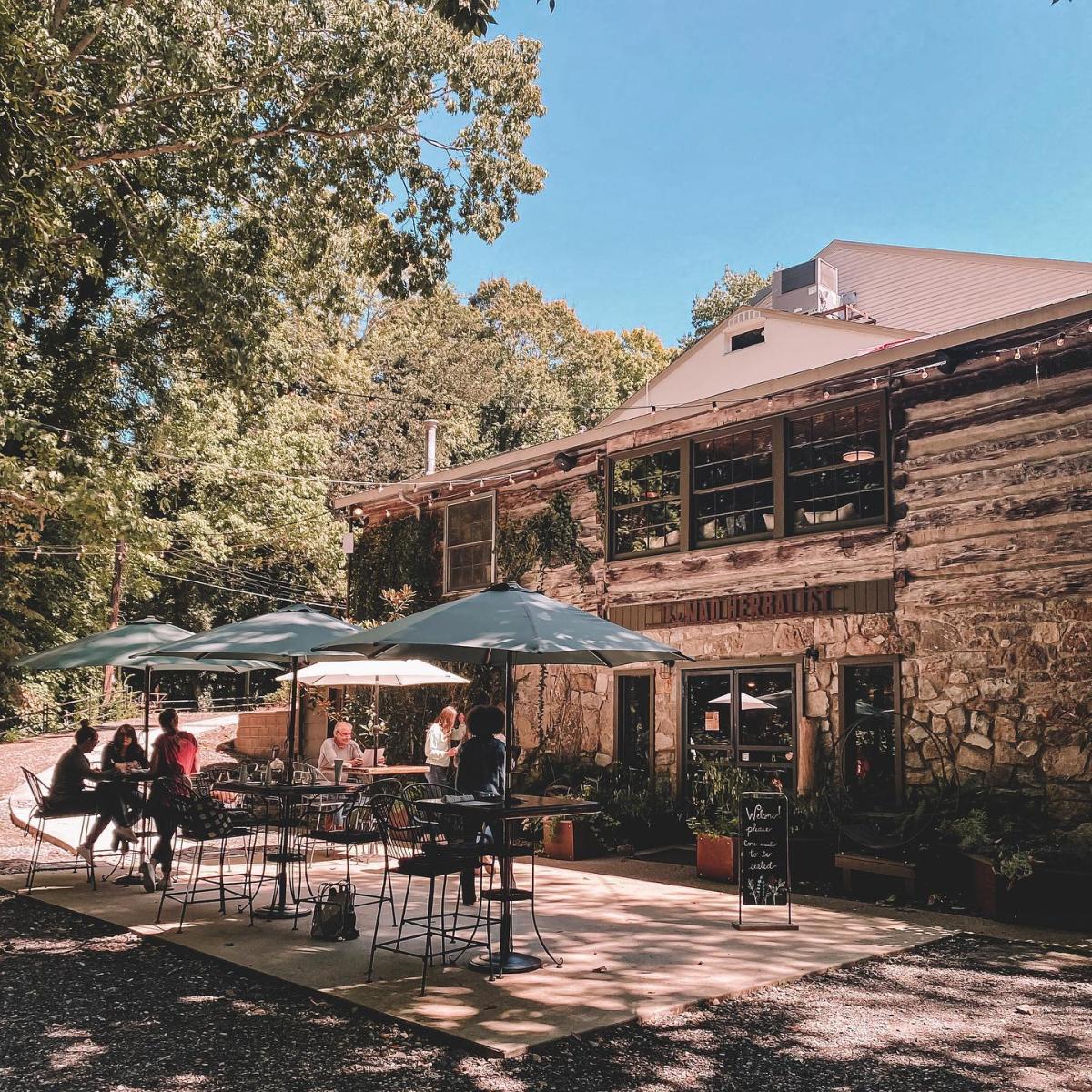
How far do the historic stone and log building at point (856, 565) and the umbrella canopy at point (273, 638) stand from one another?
4.83 metres

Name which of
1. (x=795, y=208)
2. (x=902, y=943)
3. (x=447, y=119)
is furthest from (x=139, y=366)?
(x=795, y=208)

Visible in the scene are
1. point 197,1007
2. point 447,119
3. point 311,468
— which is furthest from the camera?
point 311,468

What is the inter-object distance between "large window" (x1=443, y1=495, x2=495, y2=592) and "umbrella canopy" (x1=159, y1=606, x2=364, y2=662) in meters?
6.57

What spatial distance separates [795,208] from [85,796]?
23.2 metres

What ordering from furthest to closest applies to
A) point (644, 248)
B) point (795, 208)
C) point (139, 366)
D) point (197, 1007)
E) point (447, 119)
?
point (644, 248), point (795, 208), point (139, 366), point (447, 119), point (197, 1007)

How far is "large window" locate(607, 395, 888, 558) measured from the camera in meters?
11.0

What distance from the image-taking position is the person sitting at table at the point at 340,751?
1191 cm

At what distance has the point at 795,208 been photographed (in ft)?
87.8

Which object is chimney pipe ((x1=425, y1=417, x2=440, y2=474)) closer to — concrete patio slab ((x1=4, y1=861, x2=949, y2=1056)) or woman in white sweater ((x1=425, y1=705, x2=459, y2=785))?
woman in white sweater ((x1=425, y1=705, x2=459, y2=785))

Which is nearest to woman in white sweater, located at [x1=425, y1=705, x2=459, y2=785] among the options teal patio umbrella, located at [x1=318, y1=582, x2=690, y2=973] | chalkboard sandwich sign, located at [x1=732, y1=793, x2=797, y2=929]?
chalkboard sandwich sign, located at [x1=732, y1=793, x2=797, y2=929]

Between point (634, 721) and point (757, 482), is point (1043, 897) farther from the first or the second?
point (634, 721)

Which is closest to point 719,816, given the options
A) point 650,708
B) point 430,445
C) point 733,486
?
point 650,708

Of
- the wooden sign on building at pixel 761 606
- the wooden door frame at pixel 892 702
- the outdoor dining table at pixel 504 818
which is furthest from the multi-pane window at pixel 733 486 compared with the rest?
the outdoor dining table at pixel 504 818

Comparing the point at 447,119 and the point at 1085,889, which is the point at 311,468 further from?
the point at 1085,889
